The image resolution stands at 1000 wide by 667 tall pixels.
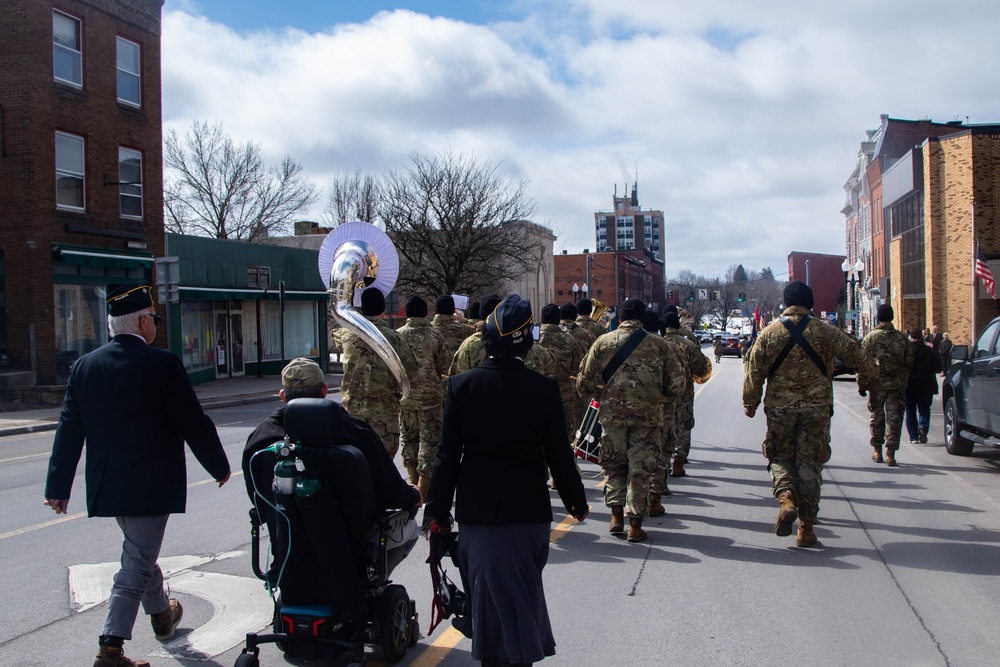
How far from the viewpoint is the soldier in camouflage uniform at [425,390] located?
7.75m

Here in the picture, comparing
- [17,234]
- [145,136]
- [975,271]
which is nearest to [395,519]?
[17,234]

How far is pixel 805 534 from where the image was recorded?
6.65 m

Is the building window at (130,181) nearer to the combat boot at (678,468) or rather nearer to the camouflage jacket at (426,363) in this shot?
the camouflage jacket at (426,363)

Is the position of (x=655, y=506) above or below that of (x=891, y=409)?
below

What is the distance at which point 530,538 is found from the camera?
11.8 feet

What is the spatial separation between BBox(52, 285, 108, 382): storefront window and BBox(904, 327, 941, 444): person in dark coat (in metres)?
19.2

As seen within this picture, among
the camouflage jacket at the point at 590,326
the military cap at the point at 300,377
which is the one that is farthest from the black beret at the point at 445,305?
the military cap at the point at 300,377

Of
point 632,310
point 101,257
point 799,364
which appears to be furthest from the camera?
point 101,257

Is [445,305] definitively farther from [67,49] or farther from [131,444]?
[67,49]

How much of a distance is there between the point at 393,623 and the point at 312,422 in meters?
1.20

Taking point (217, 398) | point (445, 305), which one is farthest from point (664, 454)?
point (217, 398)

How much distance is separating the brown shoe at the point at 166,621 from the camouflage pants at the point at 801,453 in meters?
4.52

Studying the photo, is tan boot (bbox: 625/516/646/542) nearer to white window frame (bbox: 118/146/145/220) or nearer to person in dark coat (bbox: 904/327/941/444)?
person in dark coat (bbox: 904/327/941/444)

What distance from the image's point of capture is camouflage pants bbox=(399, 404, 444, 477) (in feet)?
25.3
